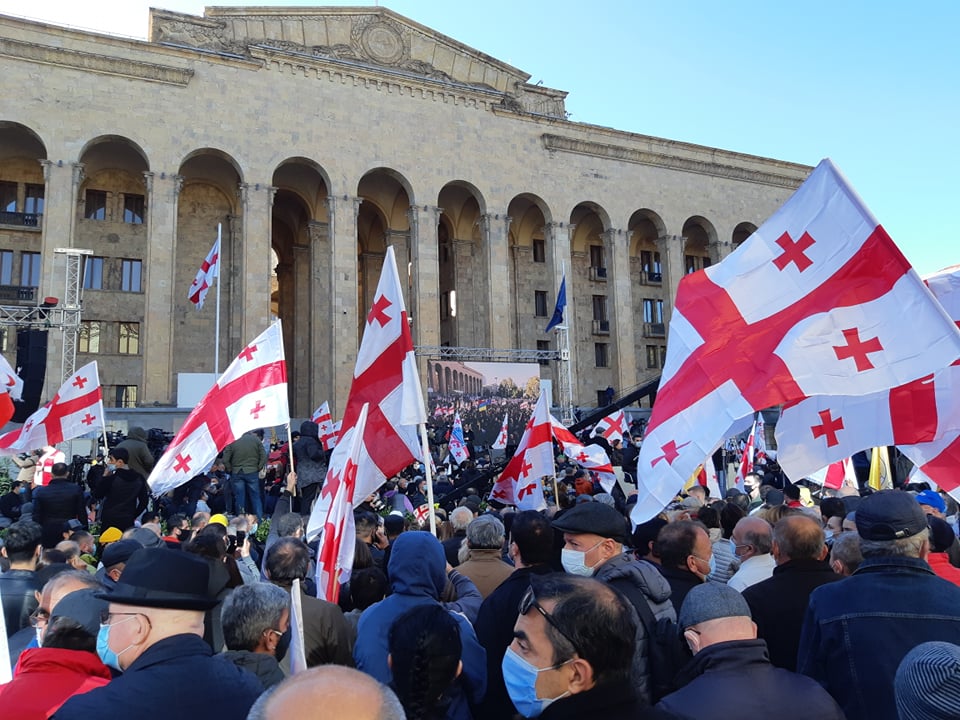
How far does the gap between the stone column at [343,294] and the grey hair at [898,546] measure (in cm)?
2809

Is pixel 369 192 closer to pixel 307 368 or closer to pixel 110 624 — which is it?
pixel 307 368

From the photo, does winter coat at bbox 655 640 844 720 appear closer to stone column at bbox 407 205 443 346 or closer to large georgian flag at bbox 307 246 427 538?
large georgian flag at bbox 307 246 427 538

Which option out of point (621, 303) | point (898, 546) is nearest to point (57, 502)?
point (898, 546)

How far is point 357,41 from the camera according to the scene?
3331cm

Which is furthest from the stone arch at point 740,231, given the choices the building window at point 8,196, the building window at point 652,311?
the building window at point 8,196

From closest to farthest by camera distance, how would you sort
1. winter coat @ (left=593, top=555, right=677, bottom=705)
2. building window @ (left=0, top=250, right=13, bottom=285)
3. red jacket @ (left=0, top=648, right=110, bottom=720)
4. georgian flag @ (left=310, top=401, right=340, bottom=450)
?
red jacket @ (left=0, top=648, right=110, bottom=720), winter coat @ (left=593, top=555, right=677, bottom=705), georgian flag @ (left=310, top=401, right=340, bottom=450), building window @ (left=0, top=250, right=13, bottom=285)

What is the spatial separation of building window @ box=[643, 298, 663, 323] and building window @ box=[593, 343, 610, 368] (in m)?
3.11

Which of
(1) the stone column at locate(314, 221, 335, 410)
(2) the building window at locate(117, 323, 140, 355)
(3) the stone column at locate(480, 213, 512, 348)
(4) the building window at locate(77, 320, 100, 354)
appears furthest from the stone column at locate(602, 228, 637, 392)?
(4) the building window at locate(77, 320, 100, 354)

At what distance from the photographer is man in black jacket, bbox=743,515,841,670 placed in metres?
3.80

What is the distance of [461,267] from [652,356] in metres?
11.8

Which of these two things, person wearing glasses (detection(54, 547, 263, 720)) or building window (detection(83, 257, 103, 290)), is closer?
person wearing glasses (detection(54, 547, 263, 720))

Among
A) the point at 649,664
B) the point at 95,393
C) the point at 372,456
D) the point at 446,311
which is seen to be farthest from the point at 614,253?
the point at 649,664

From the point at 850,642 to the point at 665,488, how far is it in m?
1.68

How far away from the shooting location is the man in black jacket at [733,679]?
251 centimetres
